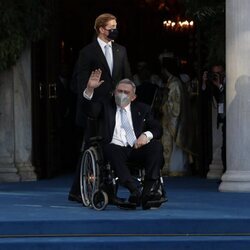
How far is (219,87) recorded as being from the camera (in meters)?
15.3

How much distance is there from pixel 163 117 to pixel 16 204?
177 inches

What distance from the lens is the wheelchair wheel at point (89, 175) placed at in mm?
11656

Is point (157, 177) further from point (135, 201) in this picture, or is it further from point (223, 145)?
Answer: point (223, 145)

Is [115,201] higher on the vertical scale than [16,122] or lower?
lower

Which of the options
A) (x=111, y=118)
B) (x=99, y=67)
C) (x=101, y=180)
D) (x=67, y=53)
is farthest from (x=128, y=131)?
(x=67, y=53)

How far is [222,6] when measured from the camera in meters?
14.5

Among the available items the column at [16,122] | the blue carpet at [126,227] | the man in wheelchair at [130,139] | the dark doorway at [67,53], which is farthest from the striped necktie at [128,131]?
the dark doorway at [67,53]

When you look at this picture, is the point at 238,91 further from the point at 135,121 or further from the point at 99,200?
the point at 99,200

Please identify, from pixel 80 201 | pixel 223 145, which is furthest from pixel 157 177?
pixel 223 145

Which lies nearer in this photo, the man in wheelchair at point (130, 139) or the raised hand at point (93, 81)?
the man in wheelchair at point (130, 139)

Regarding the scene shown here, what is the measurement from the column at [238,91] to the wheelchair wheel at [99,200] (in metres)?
2.45

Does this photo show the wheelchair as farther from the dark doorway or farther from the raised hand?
the dark doorway

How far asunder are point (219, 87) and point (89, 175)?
3.85 m

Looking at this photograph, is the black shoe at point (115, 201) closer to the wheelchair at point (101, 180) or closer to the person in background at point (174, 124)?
the wheelchair at point (101, 180)
